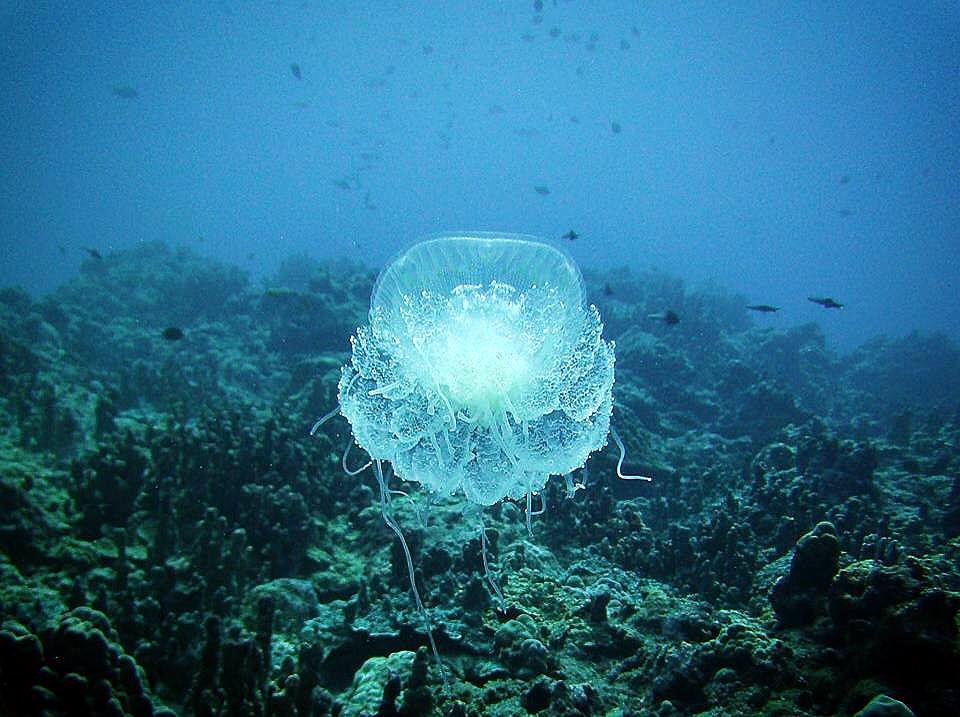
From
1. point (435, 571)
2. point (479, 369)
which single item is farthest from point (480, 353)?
point (435, 571)

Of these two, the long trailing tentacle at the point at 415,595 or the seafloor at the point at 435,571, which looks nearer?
the seafloor at the point at 435,571

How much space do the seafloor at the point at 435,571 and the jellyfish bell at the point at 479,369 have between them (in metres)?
0.97

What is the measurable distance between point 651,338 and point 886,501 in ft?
24.9

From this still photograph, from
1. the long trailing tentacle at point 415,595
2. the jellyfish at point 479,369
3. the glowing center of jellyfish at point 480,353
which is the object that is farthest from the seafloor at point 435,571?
the glowing center of jellyfish at point 480,353

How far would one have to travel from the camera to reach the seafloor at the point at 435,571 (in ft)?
10.7

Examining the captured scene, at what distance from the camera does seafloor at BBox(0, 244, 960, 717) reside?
325 centimetres

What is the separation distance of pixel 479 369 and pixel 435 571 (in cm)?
211

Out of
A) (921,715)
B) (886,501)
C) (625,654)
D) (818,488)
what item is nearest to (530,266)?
(625,654)

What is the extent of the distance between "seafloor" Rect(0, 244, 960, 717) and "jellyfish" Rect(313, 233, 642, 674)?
97cm

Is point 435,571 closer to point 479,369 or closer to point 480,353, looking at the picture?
point 479,369

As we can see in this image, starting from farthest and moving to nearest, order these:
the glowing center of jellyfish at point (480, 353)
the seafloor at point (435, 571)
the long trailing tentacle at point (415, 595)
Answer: the glowing center of jellyfish at point (480, 353) < the long trailing tentacle at point (415, 595) < the seafloor at point (435, 571)

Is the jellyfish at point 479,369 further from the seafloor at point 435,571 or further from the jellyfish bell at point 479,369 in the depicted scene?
the seafloor at point 435,571

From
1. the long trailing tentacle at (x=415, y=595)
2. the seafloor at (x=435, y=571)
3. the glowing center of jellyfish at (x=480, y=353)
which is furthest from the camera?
the glowing center of jellyfish at (x=480, y=353)

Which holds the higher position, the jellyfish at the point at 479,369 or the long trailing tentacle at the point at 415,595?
the jellyfish at the point at 479,369
